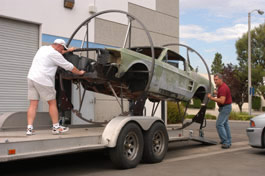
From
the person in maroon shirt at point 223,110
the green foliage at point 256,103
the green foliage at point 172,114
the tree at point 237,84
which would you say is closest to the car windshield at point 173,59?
the person in maroon shirt at point 223,110

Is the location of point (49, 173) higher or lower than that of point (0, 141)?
lower

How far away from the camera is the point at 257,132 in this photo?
9.13 meters

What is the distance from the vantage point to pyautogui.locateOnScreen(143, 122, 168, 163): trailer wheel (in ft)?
24.7

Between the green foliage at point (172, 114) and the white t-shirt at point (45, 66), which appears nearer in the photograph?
the white t-shirt at point (45, 66)

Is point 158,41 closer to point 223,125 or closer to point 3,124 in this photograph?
point 223,125

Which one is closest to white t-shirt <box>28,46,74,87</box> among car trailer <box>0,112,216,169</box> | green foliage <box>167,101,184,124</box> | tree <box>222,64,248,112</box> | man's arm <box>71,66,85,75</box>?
man's arm <box>71,66,85,75</box>

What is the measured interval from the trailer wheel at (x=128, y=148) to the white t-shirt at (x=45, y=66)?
5.40 ft

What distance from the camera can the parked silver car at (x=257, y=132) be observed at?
9.06 metres

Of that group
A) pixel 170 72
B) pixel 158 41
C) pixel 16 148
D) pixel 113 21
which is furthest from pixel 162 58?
pixel 158 41

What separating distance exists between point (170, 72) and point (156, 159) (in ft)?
7.70

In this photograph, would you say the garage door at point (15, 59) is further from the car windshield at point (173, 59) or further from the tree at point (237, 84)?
the tree at point (237, 84)

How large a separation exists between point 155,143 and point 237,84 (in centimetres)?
3683

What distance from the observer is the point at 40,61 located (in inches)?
263

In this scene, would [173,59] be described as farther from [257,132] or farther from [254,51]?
[254,51]
